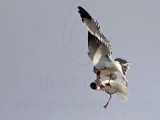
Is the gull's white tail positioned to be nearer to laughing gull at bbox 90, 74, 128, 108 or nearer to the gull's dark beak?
laughing gull at bbox 90, 74, 128, 108

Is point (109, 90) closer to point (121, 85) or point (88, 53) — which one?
point (121, 85)

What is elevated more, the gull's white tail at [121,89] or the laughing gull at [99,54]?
the laughing gull at [99,54]

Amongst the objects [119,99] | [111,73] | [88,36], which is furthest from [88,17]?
[119,99]

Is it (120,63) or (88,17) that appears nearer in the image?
(88,17)

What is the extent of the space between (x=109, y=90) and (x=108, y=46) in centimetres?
126

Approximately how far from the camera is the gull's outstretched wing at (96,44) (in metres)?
10.8

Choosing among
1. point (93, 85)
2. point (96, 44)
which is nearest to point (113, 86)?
point (93, 85)

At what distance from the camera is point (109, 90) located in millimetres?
11633

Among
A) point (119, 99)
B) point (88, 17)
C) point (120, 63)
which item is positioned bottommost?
point (119, 99)

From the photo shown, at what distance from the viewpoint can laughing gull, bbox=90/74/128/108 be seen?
11.1m

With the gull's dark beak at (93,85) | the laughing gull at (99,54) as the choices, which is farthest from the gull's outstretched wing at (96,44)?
the gull's dark beak at (93,85)

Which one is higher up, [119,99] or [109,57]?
[109,57]

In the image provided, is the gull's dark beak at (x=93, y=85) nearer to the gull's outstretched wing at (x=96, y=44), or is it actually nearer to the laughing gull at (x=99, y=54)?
the laughing gull at (x=99, y=54)

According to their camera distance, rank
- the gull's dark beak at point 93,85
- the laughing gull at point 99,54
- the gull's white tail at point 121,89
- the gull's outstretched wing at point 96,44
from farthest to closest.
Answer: the gull's white tail at point 121,89, the gull's dark beak at point 93,85, the laughing gull at point 99,54, the gull's outstretched wing at point 96,44
